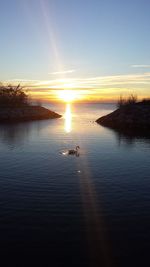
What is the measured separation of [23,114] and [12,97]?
1838 cm

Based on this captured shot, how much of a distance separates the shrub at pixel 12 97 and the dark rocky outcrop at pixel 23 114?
516cm

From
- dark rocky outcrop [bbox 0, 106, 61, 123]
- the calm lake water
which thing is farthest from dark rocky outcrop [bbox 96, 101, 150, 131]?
the calm lake water

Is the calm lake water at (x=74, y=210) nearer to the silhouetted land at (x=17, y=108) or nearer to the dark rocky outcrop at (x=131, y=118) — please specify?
the dark rocky outcrop at (x=131, y=118)

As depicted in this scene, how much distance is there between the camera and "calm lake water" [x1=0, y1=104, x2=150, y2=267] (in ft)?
67.1

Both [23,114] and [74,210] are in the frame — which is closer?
[74,210]

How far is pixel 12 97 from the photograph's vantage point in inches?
6097

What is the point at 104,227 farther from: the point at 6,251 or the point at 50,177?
the point at 50,177

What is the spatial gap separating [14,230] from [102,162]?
80.4 feet

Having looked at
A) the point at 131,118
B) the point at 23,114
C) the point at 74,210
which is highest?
the point at 23,114

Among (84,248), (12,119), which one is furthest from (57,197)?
(12,119)

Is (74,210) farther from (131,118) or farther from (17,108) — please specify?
(17,108)

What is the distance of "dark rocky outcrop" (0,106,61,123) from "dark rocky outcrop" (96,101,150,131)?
3633cm

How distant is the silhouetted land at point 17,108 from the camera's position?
13338cm

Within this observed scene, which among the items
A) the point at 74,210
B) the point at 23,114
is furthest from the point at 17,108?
the point at 74,210
